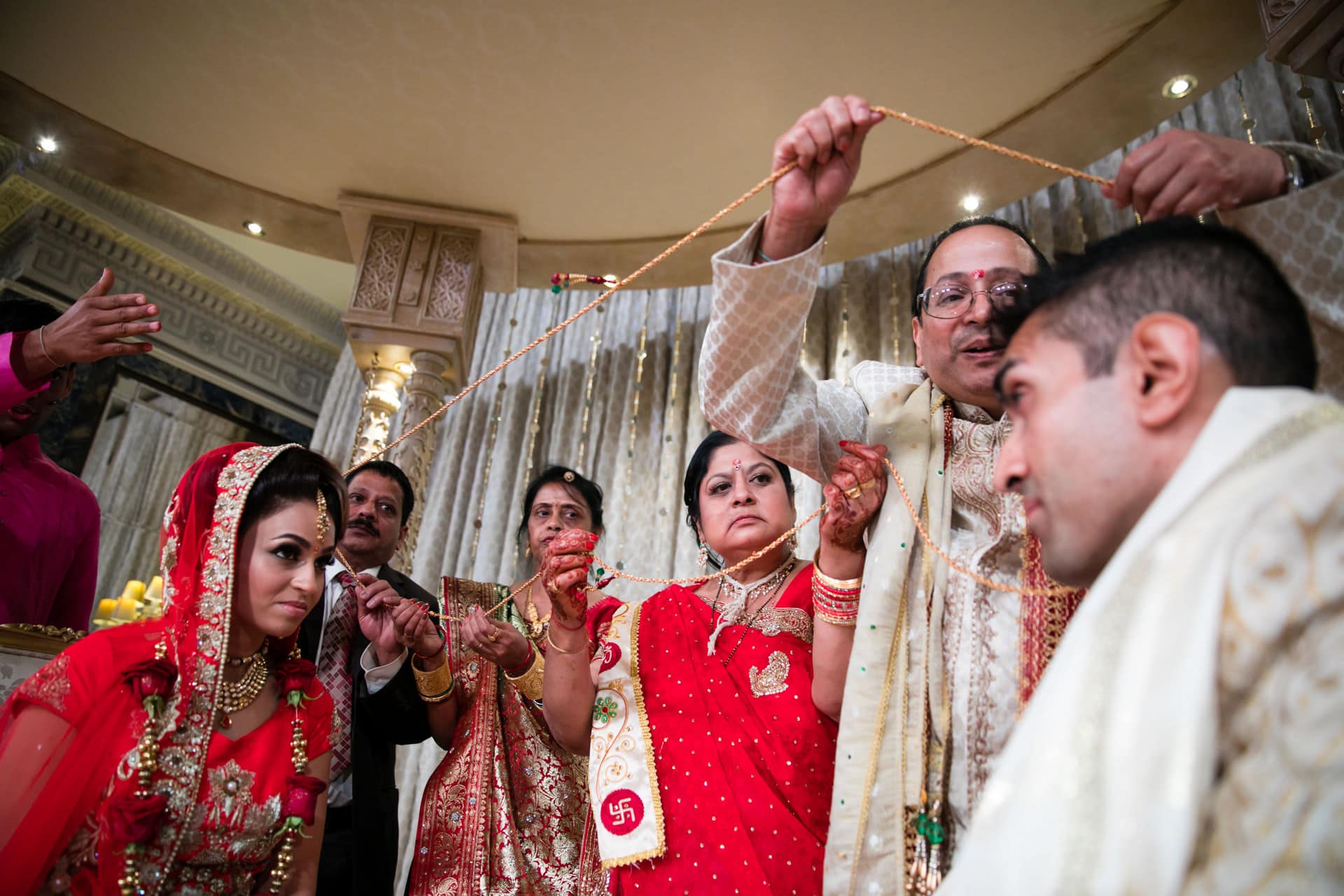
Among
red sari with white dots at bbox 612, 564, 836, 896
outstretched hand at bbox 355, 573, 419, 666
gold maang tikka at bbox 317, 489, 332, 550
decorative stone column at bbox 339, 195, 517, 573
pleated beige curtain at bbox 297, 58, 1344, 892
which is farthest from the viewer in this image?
decorative stone column at bbox 339, 195, 517, 573

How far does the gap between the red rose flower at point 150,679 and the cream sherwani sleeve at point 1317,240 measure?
2190 mm

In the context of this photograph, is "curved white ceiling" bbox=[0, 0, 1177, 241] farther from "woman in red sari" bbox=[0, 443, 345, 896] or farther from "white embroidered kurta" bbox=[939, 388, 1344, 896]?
"white embroidered kurta" bbox=[939, 388, 1344, 896]

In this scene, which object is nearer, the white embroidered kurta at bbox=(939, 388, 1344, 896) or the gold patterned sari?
the white embroidered kurta at bbox=(939, 388, 1344, 896)

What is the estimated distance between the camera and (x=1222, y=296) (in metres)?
0.83

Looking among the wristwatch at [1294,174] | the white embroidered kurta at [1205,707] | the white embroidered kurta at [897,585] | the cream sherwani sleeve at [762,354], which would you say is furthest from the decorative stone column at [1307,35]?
the white embroidered kurta at [1205,707]

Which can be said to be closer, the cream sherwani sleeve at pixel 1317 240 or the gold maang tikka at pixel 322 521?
the cream sherwani sleeve at pixel 1317 240

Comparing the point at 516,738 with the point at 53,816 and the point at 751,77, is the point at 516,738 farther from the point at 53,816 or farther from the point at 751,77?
the point at 751,77

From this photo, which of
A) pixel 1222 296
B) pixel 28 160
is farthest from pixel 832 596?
pixel 28 160

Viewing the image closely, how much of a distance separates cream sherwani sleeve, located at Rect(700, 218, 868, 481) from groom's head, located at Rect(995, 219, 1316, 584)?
0.54 meters

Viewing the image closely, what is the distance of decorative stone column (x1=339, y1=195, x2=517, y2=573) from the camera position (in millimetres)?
3920

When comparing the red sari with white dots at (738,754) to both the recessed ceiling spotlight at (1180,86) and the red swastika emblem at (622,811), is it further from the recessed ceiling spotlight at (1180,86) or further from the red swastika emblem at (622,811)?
the recessed ceiling spotlight at (1180,86)

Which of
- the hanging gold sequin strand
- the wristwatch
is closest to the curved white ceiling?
the hanging gold sequin strand

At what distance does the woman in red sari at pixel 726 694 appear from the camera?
155 centimetres

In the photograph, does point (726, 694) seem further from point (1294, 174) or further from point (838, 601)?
point (1294, 174)
